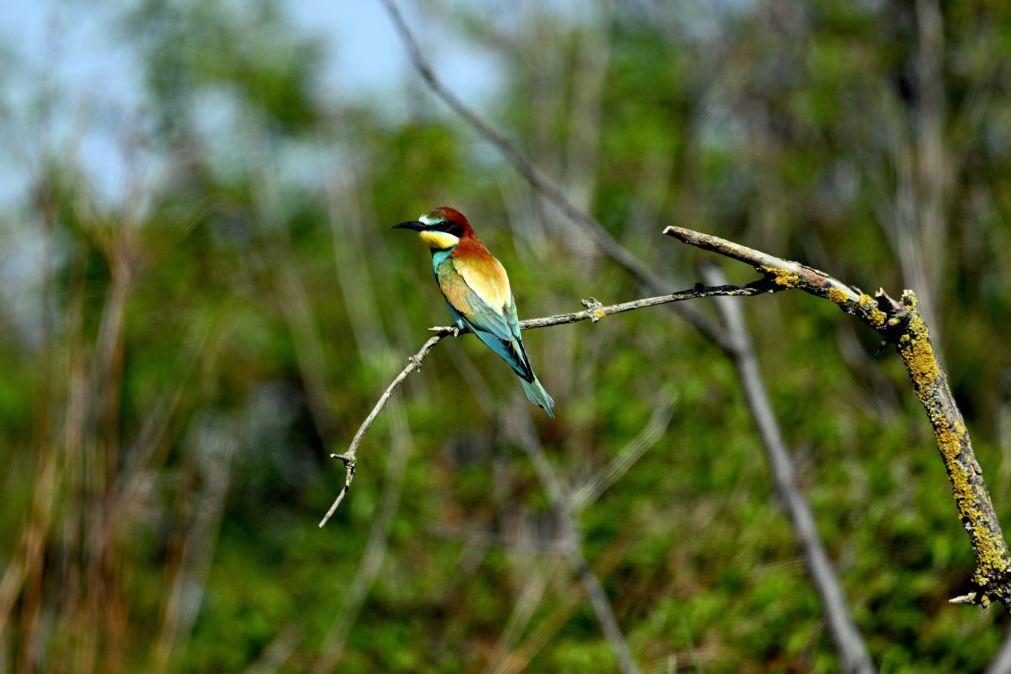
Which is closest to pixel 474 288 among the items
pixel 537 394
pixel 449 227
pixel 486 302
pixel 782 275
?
pixel 486 302

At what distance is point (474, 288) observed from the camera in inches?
107

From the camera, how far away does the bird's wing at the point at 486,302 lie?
8.30 feet

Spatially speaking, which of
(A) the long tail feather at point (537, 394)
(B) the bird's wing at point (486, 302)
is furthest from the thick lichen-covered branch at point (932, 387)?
(B) the bird's wing at point (486, 302)

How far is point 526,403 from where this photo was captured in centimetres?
716

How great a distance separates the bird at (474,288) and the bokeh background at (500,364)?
1.68ft

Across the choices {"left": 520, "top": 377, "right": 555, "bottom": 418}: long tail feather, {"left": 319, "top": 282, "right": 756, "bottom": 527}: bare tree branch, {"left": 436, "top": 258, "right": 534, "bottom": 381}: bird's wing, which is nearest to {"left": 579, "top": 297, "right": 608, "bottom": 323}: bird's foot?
{"left": 319, "top": 282, "right": 756, "bottom": 527}: bare tree branch

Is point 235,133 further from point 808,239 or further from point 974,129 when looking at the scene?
point 974,129

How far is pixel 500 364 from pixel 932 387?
605cm

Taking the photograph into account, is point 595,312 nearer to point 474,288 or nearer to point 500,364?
point 474,288

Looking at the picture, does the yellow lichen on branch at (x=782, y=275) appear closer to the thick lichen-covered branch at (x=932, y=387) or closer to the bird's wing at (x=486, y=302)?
the thick lichen-covered branch at (x=932, y=387)

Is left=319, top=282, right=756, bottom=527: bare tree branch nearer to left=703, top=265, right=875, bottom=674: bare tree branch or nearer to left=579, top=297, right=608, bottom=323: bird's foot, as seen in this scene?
left=579, top=297, right=608, bottom=323: bird's foot

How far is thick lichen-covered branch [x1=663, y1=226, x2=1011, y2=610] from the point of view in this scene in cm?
154

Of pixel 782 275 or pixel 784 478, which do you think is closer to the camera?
pixel 782 275

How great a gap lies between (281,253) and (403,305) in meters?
2.29
